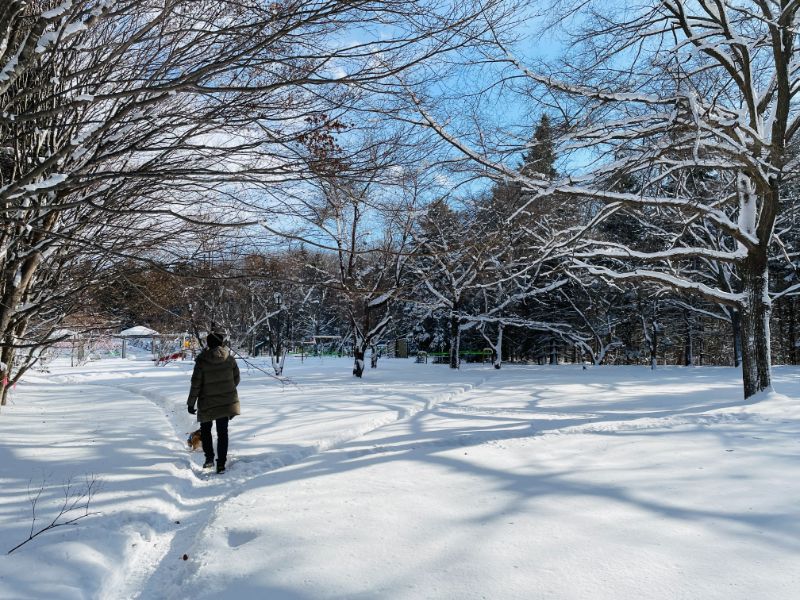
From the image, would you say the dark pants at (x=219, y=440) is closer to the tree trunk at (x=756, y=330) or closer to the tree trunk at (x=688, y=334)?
the tree trunk at (x=756, y=330)

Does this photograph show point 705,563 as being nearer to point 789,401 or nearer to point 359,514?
point 359,514

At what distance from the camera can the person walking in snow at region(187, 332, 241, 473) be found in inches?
244

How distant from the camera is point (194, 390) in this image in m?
6.32

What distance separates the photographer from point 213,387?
633cm

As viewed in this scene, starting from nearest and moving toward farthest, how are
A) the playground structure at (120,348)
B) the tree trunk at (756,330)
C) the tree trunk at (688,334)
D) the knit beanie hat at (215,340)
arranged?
the knit beanie hat at (215,340)
the tree trunk at (756,330)
the playground structure at (120,348)
the tree trunk at (688,334)

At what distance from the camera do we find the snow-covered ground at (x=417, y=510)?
2998 millimetres

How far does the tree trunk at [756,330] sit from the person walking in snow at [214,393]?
9.31 metres

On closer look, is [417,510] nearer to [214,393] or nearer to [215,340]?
[214,393]

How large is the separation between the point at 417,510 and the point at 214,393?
3.26m

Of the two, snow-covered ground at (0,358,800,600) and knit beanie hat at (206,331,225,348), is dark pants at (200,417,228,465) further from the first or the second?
knit beanie hat at (206,331,225,348)

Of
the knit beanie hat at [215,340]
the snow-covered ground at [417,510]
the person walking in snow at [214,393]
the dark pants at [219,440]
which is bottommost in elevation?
the snow-covered ground at [417,510]

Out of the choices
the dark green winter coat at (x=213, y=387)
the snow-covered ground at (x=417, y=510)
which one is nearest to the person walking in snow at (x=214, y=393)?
the dark green winter coat at (x=213, y=387)

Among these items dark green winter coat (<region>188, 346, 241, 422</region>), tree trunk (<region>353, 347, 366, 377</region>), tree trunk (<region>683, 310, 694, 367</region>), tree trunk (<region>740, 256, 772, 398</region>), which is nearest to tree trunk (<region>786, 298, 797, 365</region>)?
tree trunk (<region>683, 310, 694, 367</region>)

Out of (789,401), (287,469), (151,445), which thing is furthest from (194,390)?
(789,401)
